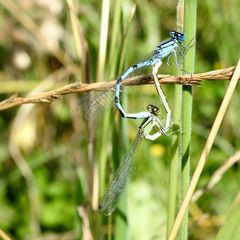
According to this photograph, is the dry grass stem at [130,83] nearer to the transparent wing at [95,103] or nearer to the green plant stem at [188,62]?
the green plant stem at [188,62]

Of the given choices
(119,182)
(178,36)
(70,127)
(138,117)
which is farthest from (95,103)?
(70,127)

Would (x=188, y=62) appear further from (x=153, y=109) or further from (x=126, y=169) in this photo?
(x=126, y=169)

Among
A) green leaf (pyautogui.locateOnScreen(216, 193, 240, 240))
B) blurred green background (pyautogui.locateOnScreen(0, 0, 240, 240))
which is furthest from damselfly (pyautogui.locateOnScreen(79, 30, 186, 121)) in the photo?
blurred green background (pyautogui.locateOnScreen(0, 0, 240, 240))

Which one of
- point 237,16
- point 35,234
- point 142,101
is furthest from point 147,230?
point 237,16

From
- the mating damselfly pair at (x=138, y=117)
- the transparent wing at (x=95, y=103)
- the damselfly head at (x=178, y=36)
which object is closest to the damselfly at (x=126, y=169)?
the mating damselfly pair at (x=138, y=117)

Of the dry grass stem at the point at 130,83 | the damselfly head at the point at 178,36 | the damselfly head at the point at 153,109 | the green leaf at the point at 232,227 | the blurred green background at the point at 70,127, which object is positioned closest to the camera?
the dry grass stem at the point at 130,83

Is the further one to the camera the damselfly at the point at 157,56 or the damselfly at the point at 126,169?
the damselfly at the point at 126,169

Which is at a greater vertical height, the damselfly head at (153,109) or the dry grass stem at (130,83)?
the dry grass stem at (130,83)
